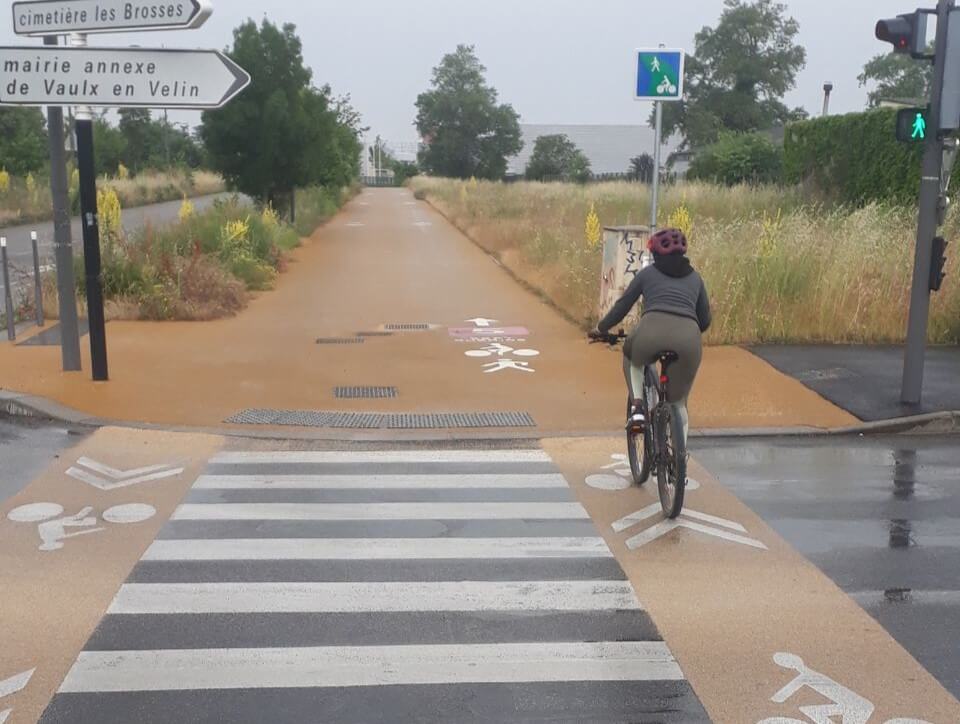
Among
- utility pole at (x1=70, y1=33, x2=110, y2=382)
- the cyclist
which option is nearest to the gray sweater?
the cyclist

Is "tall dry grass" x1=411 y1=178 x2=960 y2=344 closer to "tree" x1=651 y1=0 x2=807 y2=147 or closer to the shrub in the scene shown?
the shrub

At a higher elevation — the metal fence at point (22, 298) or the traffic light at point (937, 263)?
the traffic light at point (937, 263)

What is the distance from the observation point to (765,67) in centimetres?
7975

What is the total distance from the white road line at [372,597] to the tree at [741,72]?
250 feet

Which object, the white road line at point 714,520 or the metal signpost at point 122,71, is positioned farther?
the metal signpost at point 122,71

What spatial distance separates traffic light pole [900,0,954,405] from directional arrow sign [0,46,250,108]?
5763mm

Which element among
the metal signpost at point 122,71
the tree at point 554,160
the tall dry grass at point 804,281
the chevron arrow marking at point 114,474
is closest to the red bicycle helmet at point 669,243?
the chevron arrow marking at point 114,474

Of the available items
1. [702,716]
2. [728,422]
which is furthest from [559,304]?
[702,716]

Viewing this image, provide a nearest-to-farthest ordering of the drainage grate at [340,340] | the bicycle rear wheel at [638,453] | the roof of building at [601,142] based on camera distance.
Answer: the bicycle rear wheel at [638,453], the drainage grate at [340,340], the roof of building at [601,142]

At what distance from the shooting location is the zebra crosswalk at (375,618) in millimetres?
3920

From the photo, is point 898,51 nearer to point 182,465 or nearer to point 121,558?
point 182,465

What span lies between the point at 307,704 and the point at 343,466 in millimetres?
3516

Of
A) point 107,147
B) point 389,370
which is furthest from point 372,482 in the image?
point 107,147

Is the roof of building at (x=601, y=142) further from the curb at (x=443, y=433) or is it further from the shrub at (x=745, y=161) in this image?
the curb at (x=443, y=433)
